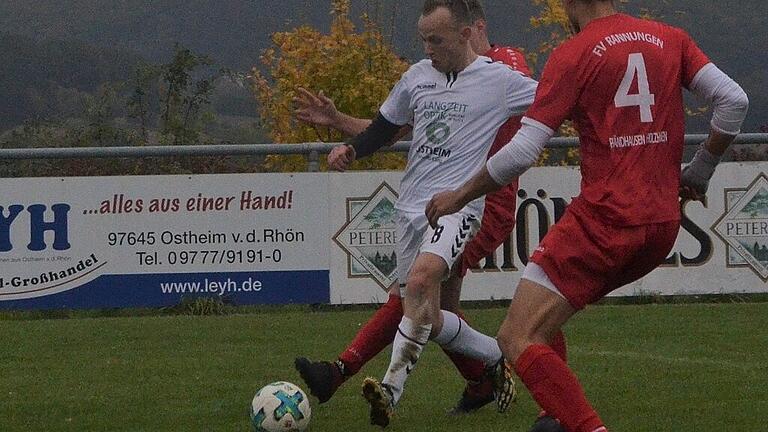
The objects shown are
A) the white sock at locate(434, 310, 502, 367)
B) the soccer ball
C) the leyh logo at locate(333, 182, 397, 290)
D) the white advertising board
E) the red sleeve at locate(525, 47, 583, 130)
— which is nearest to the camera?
the red sleeve at locate(525, 47, 583, 130)

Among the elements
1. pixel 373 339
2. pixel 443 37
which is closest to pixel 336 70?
pixel 373 339

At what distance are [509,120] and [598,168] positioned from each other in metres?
2.06

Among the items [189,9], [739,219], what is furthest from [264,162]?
[189,9]

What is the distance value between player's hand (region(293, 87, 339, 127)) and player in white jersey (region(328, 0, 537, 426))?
400 mm

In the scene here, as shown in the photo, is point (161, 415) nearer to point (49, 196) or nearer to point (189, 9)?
point (49, 196)

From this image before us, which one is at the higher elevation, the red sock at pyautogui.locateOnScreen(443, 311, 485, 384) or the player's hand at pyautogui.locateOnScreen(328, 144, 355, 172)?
the player's hand at pyautogui.locateOnScreen(328, 144, 355, 172)

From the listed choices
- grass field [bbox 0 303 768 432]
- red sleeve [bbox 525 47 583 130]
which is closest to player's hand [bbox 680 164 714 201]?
red sleeve [bbox 525 47 583 130]

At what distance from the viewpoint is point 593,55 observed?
5.33 m

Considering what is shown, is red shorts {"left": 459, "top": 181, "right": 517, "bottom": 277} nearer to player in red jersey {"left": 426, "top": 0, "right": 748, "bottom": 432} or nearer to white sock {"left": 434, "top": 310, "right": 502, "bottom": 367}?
white sock {"left": 434, "top": 310, "right": 502, "bottom": 367}

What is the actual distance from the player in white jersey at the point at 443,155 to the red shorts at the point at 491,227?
22cm

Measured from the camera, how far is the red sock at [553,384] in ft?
17.7

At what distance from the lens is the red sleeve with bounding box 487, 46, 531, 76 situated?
750 centimetres

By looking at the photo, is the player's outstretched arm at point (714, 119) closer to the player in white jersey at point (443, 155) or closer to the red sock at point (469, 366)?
the player in white jersey at point (443, 155)

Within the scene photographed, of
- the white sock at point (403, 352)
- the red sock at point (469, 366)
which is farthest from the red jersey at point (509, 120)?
the red sock at point (469, 366)
